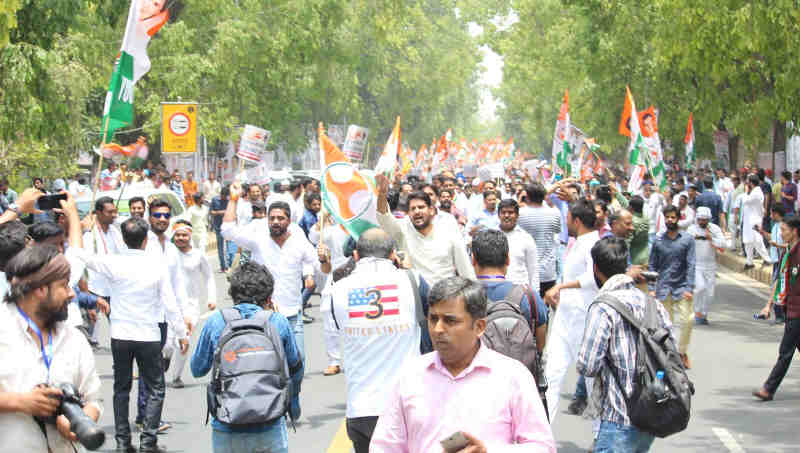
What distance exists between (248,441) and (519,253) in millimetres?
4296

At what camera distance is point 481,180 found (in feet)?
61.3

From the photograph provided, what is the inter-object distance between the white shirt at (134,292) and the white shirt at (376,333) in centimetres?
240

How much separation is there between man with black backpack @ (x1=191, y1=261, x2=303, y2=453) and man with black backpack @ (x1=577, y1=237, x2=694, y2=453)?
4.58ft

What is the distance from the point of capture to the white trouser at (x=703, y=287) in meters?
13.6

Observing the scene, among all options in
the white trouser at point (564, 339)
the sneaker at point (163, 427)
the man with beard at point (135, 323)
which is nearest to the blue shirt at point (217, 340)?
the man with beard at point (135, 323)

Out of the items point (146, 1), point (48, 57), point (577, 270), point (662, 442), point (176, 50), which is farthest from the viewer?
point (176, 50)

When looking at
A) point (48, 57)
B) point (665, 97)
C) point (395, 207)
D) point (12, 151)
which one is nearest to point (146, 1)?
point (395, 207)

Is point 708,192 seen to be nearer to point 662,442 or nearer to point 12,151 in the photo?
point 12,151

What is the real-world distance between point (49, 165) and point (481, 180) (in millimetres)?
10847

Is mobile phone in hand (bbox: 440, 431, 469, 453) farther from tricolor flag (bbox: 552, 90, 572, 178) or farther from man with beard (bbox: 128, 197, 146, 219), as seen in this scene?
tricolor flag (bbox: 552, 90, 572, 178)

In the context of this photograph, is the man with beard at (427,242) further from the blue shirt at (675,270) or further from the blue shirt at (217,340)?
the blue shirt at (675,270)

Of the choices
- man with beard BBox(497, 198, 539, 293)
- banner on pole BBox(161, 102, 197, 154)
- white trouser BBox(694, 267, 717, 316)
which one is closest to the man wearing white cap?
white trouser BBox(694, 267, 717, 316)

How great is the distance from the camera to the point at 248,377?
5.18 meters

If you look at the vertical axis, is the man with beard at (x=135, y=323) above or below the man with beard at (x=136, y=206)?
below
